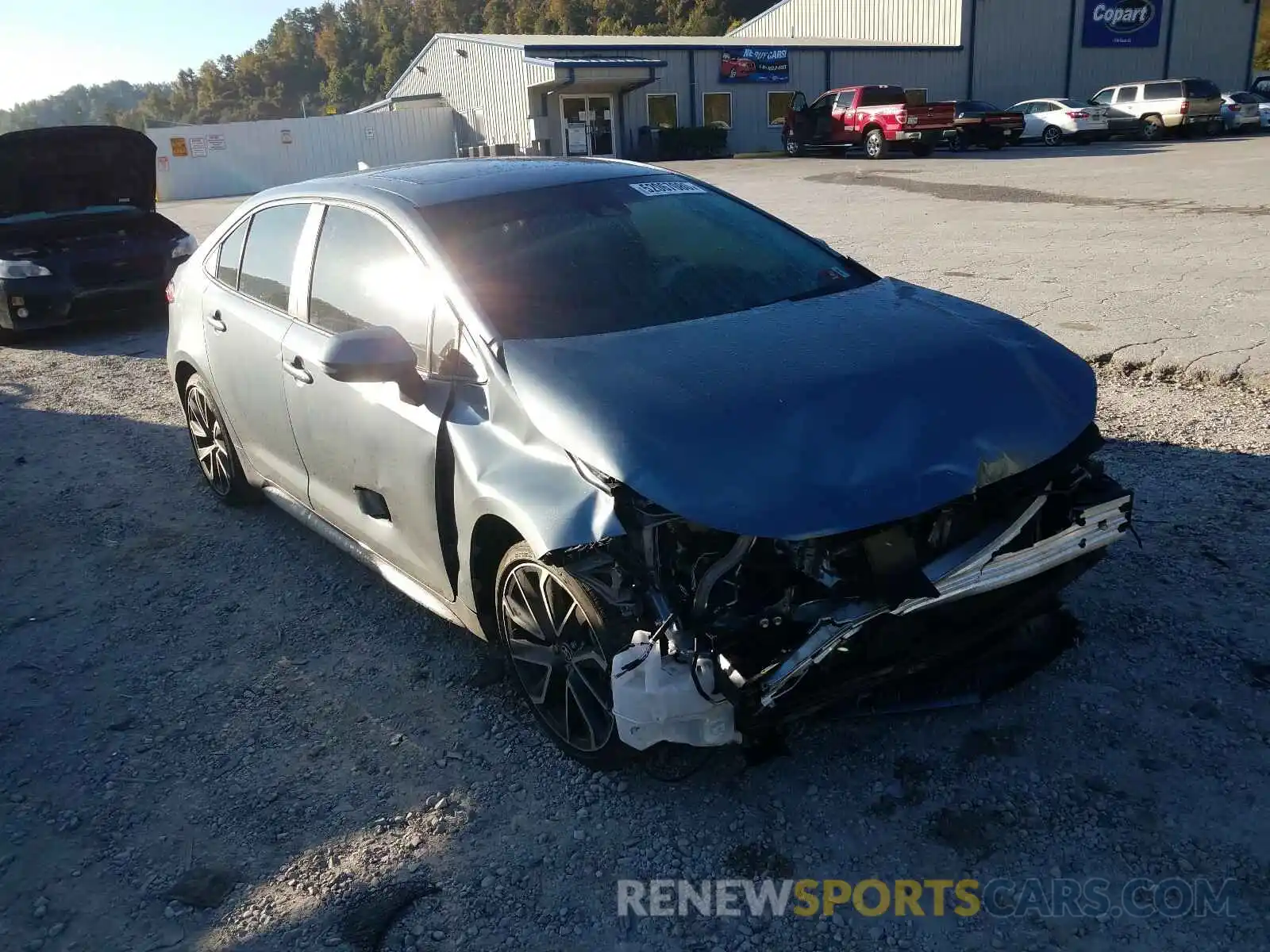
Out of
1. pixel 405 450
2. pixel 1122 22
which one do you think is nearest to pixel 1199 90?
pixel 1122 22

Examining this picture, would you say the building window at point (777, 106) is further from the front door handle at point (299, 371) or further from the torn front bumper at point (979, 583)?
the torn front bumper at point (979, 583)

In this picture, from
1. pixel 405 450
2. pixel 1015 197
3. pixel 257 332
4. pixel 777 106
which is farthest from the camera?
pixel 777 106

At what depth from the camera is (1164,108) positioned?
29.4m

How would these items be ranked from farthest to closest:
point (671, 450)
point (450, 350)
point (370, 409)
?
1. point (370, 409)
2. point (450, 350)
3. point (671, 450)

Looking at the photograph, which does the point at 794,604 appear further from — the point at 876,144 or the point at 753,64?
the point at 753,64

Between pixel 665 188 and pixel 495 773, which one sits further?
pixel 665 188

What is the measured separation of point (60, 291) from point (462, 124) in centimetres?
3186

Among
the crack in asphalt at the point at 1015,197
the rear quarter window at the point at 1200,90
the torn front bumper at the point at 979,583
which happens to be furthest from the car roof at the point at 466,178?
the rear quarter window at the point at 1200,90

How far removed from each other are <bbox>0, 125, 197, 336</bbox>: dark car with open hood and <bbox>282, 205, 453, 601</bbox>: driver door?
6.63m

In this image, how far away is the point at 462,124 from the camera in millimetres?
38812

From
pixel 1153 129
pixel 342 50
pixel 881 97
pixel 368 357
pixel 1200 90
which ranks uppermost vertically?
pixel 342 50

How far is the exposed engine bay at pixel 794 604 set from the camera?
2.52 meters

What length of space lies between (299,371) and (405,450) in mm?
844

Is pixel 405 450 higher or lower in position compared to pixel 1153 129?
higher
